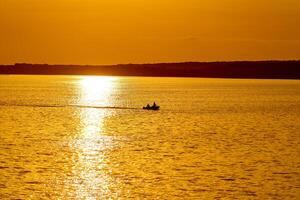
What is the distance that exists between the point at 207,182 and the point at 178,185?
2127mm

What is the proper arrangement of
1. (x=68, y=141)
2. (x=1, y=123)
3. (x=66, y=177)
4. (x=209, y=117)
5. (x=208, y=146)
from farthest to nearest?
(x=209, y=117) → (x=1, y=123) → (x=68, y=141) → (x=208, y=146) → (x=66, y=177)

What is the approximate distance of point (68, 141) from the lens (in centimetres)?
6875

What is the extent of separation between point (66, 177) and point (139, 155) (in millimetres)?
12583

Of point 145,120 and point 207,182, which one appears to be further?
point 145,120

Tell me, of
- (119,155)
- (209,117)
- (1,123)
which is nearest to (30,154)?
(119,155)

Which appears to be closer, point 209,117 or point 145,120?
point 145,120

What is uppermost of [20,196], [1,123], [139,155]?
[1,123]

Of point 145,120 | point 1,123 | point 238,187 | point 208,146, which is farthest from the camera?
point 145,120

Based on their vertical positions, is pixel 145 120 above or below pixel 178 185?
above

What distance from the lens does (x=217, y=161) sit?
175 ft

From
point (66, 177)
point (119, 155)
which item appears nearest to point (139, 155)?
point (119, 155)

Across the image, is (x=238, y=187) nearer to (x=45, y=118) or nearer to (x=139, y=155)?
(x=139, y=155)

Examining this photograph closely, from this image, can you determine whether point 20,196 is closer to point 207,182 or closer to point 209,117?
point 207,182

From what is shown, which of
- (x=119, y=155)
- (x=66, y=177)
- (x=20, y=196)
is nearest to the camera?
(x=20, y=196)
